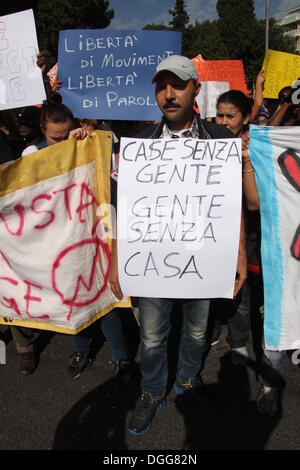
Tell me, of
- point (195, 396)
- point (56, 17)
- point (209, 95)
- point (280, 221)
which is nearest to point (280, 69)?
point (209, 95)

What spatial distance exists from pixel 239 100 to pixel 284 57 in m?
1.82

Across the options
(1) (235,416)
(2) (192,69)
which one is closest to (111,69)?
(2) (192,69)

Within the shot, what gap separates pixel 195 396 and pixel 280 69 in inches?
136

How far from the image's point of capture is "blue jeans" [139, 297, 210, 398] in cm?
189

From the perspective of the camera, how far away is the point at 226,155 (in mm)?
1632

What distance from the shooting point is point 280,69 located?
388 cm

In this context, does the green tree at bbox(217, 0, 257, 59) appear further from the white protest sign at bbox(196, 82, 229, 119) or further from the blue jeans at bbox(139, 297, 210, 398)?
the blue jeans at bbox(139, 297, 210, 398)

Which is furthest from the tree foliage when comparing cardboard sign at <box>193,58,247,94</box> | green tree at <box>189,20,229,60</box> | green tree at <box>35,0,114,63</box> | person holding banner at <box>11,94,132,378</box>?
person holding banner at <box>11,94,132,378</box>

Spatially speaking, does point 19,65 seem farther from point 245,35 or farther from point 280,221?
point 245,35

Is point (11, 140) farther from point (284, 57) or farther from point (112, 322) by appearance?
point (284, 57)

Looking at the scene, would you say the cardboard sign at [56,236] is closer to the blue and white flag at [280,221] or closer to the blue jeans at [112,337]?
the blue jeans at [112,337]

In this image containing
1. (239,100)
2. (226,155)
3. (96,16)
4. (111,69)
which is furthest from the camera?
(96,16)

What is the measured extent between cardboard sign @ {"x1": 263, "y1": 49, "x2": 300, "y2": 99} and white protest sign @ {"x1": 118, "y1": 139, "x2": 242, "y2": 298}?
2.75m

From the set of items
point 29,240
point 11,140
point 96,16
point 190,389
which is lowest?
point 190,389
